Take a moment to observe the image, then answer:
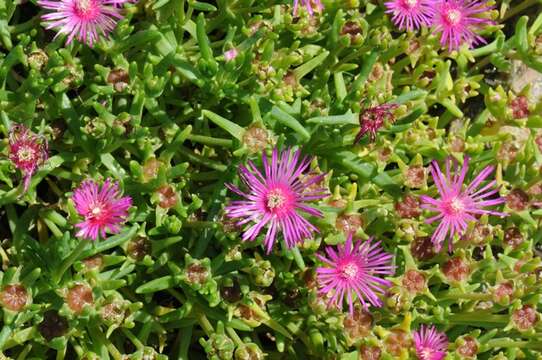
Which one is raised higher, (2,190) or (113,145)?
(113,145)

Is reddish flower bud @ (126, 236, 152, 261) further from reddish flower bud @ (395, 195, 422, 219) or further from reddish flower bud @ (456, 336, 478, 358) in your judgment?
reddish flower bud @ (456, 336, 478, 358)

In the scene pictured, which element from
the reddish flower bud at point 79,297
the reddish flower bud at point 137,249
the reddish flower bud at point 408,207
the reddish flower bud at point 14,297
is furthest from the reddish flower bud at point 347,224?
the reddish flower bud at point 14,297

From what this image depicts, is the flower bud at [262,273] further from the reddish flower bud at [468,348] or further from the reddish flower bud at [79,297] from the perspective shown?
the reddish flower bud at [468,348]

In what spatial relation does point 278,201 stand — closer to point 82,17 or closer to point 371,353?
point 371,353

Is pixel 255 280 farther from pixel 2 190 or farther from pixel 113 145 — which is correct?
pixel 2 190

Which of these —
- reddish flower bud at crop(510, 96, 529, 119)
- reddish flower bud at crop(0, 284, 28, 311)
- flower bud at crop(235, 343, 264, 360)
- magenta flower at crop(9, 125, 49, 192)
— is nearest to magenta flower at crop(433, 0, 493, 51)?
reddish flower bud at crop(510, 96, 529, 119)

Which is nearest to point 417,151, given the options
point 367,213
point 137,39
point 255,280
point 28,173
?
point 367,213
